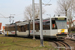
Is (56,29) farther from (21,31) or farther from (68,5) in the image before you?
(68,5)

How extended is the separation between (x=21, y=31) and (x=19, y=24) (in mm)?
2081

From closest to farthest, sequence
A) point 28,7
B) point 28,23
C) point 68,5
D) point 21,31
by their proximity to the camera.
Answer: point 28,23 → point 21,31 → point 68,5 → point 28,7

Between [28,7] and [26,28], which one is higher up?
[28,7]

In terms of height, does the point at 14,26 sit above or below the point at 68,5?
below

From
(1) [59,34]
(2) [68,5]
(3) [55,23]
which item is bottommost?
(1) [59,34]

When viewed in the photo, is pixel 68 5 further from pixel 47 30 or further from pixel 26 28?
pixel 47 30

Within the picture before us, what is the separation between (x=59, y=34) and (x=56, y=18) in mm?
2210

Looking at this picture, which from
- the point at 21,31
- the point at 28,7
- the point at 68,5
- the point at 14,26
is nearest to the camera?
the point at 21,31

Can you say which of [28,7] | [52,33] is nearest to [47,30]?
[52,33]

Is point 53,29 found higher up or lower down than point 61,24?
lower down

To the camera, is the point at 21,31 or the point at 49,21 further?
the point at 21,31

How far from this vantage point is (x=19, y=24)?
31766mm

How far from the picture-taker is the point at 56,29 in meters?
20.4

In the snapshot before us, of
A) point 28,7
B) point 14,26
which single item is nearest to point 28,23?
point 14,26
